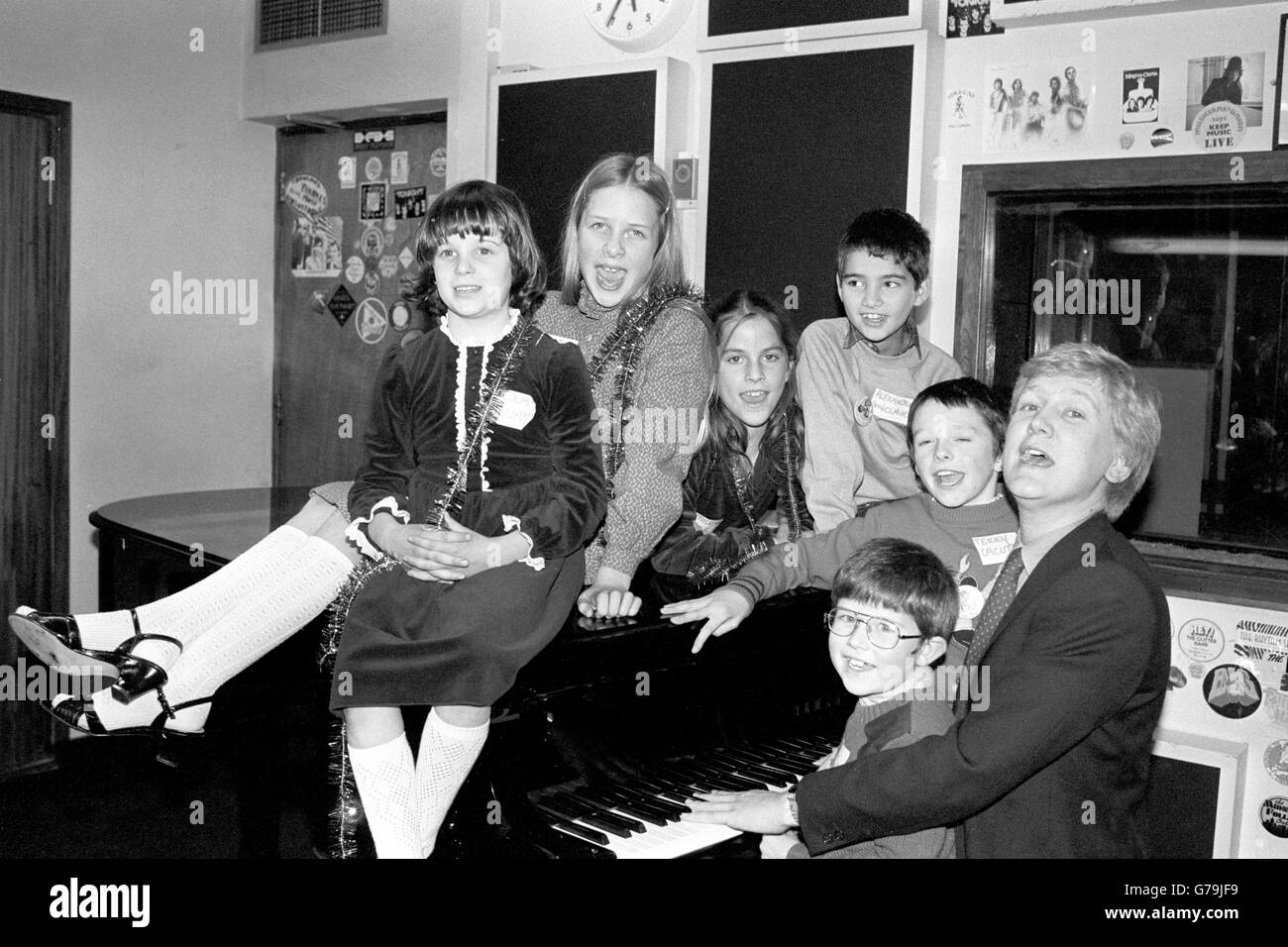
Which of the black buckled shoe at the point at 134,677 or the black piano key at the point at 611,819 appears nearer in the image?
the black piano key at the point at 611,819

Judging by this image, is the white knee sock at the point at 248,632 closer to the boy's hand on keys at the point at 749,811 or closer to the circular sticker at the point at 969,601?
the boy's hand on keys at the point at 749,811

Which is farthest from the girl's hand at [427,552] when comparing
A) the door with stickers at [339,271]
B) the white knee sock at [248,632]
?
the door with stickers at [339,271]

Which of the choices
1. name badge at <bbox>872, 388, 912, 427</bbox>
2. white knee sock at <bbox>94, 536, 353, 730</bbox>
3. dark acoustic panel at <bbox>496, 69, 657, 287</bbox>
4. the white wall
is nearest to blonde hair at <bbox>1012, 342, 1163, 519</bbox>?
name badge at <bbox>872, 388, 912, 427</bbox>

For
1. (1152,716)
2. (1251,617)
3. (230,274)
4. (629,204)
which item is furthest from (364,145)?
(1152,716)

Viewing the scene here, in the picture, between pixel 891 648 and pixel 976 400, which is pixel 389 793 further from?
pixel 976 400

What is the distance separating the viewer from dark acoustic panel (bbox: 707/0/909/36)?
359 cm

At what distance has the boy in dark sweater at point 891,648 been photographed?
1770 mm

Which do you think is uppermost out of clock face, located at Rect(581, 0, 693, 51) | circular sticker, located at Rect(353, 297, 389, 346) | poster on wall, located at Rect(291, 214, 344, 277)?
clock face, located at Rect(581, 0, 693, 51)

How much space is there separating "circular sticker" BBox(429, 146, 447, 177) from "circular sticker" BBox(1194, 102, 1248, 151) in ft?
10.0

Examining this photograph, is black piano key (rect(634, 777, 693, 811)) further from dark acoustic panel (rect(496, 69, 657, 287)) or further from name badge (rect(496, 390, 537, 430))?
dark acoustic panel (rect(496, 69, 657, 287))

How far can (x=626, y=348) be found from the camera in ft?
8.26

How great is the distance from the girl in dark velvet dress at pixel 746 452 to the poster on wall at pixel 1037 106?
1.23 metres

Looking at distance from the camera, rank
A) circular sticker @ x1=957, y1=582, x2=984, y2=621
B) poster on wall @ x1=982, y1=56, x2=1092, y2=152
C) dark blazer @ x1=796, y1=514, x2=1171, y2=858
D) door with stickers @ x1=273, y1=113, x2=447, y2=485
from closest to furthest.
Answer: dark blazer @ x1=796, y1=514, x2=1171, y2=858 → circular sticker @ x1=957, y1=582, x2=984, y2=621 → poster on wall @ x1=982, y1=56, x2=1092, y2=152 → door with stickers @ x1=273, y1=113, x2=447, y2=485

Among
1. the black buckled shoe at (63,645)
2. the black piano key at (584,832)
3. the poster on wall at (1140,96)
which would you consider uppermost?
the poster on wall at (1140,96)
